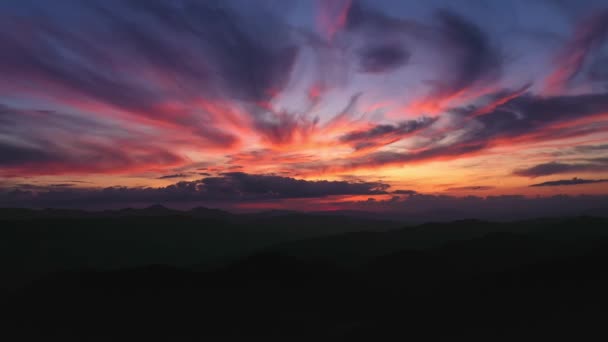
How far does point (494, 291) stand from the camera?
3378 inches

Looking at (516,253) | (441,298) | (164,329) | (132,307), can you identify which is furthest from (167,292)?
(516,253)

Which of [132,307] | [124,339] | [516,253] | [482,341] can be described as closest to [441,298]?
[482,341]

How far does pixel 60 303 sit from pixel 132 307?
22.3m

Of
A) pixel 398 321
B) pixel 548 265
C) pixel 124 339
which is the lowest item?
pixel 124 339

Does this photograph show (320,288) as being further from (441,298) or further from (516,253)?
(516,253)

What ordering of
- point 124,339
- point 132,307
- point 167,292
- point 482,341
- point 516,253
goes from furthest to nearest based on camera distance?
point 516,253 < point 167,292 < point 132,307 < point 124,339 < point 482,341

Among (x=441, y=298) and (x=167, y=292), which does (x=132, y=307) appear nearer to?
(x=167, y=292)

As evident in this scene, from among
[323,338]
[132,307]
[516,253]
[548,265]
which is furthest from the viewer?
[516,253]

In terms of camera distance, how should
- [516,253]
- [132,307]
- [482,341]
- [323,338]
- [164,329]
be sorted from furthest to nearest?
1. [516,253]
2. [132,307]
3. [164,329]
4. [323,338]
5. [482,341]

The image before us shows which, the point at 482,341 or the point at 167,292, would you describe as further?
the point at 167,292

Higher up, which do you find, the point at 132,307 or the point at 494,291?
the point at 494,291

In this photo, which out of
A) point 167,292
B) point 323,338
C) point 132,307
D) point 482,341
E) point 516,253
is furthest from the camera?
point 516,253

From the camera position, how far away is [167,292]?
10950cm

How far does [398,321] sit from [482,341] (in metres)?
19.9
